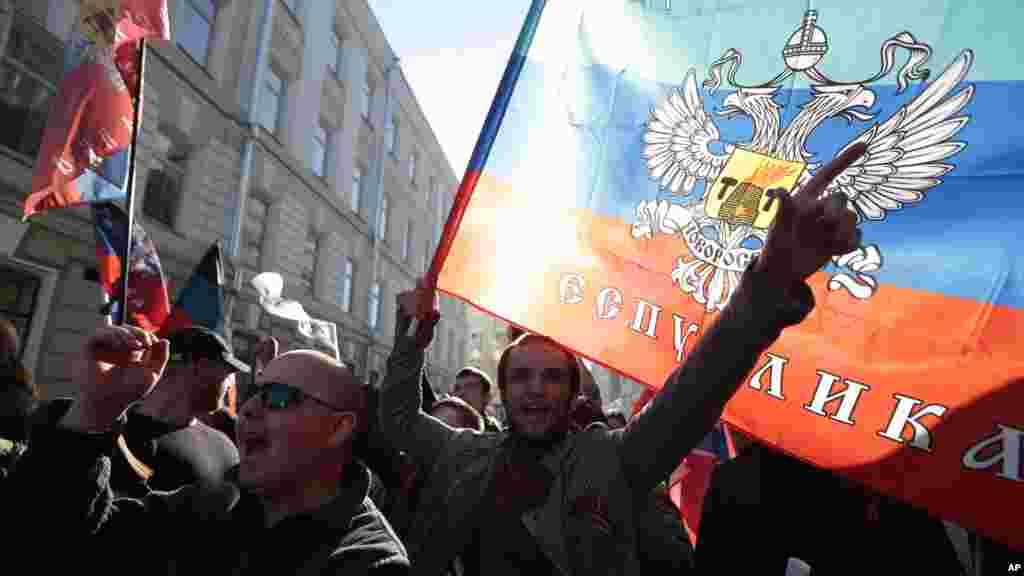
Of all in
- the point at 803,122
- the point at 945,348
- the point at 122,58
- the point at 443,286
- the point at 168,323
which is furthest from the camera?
the point at 168,323

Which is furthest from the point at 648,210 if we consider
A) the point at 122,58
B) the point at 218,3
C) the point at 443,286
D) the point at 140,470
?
the point at 218,3

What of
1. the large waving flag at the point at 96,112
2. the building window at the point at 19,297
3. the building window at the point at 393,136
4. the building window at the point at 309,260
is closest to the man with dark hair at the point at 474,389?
the large waving flag at the point at 96,112

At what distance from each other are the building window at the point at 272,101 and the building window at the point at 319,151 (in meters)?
1.44

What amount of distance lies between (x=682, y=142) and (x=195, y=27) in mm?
11806

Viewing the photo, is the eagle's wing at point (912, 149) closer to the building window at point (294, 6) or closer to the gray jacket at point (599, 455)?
the gray jacket at point (599, 455)

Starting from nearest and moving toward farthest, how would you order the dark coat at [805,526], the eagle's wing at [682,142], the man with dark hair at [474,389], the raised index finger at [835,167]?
the raised index finger at [835,167] < the dark coat at [805,526] < the eagle's wing at [682,142] < the man with dark hair at [474,389]

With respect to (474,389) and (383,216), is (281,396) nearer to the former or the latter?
(474,389)

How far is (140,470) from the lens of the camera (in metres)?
1.87

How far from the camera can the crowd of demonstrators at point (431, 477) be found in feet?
4.68

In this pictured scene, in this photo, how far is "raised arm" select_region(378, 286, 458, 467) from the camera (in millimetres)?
2135

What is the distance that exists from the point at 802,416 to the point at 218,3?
13599mm

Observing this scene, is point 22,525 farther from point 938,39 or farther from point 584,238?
point 938,39

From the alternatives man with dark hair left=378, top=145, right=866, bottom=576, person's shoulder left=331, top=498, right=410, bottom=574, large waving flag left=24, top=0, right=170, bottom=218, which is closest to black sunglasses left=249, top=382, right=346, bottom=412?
person's shoulder left=331, top=498, right=410, bottom=574

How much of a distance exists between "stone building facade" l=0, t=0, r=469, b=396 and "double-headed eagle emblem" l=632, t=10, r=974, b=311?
4.04 meters
